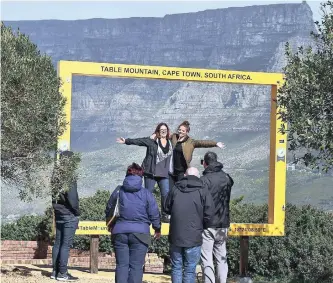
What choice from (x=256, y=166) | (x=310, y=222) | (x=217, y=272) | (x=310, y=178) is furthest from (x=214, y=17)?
(x=217, y=272)

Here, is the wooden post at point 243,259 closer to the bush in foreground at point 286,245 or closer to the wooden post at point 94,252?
the bush in foreground at point 286,245

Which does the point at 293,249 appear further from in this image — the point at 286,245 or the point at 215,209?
the point at 215,209

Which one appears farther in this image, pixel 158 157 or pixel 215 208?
pixel 158 157

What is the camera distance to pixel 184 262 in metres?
11.1

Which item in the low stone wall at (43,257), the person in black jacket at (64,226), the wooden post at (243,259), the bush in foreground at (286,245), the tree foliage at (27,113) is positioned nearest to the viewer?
the tree foliage at (27,113)

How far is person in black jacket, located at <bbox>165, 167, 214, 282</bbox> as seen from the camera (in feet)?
35.9

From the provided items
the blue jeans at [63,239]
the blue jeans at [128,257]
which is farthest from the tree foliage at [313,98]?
the blue jeans at [63,239]

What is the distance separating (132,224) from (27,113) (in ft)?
6.31

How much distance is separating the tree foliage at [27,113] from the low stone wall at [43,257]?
4565 mm

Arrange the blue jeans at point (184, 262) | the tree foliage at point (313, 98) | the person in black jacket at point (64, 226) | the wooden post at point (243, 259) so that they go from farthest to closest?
1. the wooden post at point (243, 259)
2. the person in black jacket at point (64, 226)
3. the blue jeans at point (184, 262)
4. the tree foliage at point (313, 98)

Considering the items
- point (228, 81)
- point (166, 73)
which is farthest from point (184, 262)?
point (228, 81)

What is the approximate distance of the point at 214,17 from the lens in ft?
173

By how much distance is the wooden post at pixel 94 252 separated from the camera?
14.9m

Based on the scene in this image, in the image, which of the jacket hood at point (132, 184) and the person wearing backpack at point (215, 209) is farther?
the person wearing backpack at point (215, 209)
